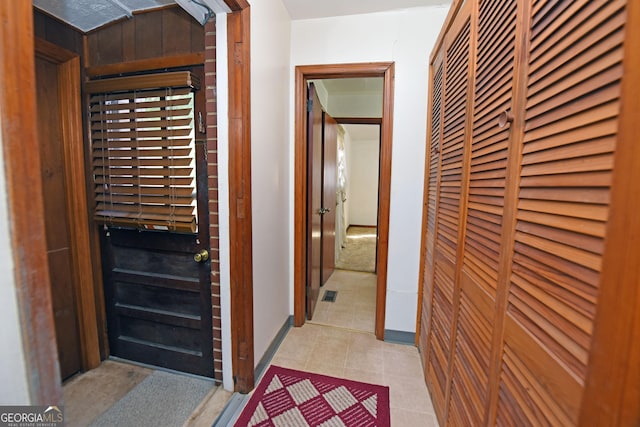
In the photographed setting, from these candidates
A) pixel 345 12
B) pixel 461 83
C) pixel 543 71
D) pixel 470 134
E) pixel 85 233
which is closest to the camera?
pixel 543 71

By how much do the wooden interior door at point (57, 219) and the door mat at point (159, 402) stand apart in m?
0.53

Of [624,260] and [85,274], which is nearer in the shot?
[624,260]

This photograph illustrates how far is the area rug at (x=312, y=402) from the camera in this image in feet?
4.43

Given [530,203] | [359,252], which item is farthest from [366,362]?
[359,252]

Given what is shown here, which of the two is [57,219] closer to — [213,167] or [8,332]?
[213,167]

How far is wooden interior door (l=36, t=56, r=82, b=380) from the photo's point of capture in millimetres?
1493

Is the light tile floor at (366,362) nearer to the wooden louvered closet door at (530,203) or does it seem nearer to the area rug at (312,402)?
the area rug at (312,402)

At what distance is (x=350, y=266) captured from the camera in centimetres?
392

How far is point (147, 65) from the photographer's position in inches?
59.1

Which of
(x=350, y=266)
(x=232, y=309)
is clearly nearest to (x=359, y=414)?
(x=232, y=309)

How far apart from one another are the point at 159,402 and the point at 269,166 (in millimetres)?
1555

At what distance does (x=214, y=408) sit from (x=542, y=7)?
2090 millimetres

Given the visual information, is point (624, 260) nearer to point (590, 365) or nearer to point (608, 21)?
point (590, 365)

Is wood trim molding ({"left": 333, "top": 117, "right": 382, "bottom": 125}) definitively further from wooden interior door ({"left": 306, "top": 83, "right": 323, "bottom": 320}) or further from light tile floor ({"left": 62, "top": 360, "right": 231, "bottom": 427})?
light tile floor ({"left": 62, "top": 360, "right": 231, "bottom": 427})
